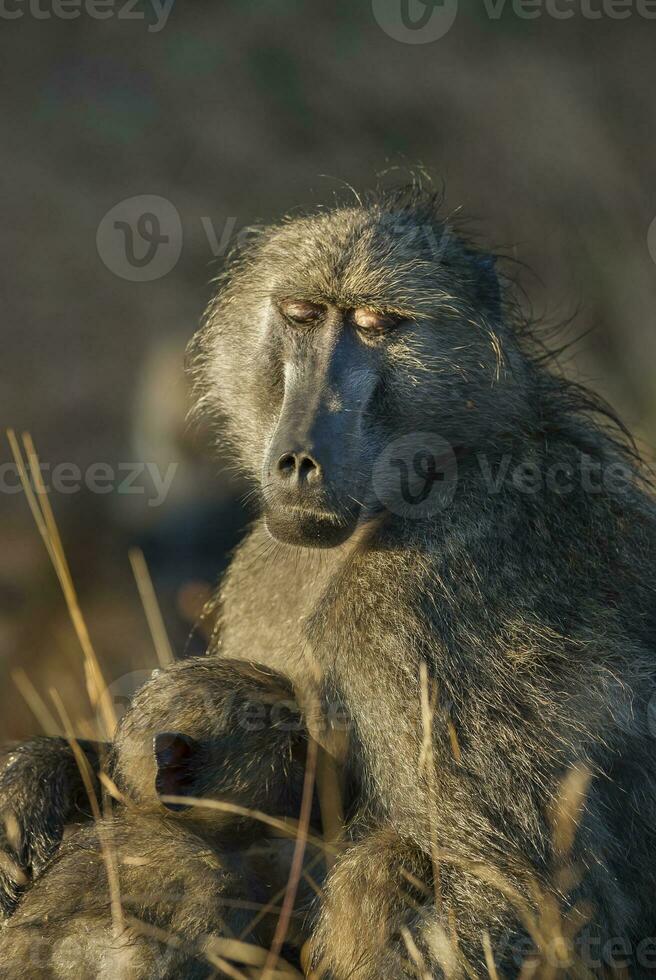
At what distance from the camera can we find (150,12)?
7312mm

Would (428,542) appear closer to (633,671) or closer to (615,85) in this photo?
(633,671)

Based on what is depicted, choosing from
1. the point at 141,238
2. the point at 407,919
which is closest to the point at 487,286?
the point at 407,919

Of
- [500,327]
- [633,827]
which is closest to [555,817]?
[633,827]

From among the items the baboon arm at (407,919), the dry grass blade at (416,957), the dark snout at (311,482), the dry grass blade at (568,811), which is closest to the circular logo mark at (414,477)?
the dark snout at (311,482)

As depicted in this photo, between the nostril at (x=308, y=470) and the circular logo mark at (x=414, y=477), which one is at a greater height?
the nostril at (x=308, y=470)

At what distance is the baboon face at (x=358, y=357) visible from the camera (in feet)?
10.6

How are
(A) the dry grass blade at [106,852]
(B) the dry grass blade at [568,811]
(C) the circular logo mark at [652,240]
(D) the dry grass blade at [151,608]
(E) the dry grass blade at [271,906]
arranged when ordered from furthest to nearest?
(C) the circular logo mark at [652,240]
(D) the dry grass blade at [151,608]
(B) the dry grass blade at [568,811]
(E) the dry grass blade at [271,906]
(A) the dry grass blade at [106,852]

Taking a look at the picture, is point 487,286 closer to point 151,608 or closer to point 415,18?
point 151,608

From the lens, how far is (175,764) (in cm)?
316

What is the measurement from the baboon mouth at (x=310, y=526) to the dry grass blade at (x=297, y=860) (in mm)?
508

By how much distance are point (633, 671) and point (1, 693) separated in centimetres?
431

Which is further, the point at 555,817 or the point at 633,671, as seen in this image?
the point at 633,671

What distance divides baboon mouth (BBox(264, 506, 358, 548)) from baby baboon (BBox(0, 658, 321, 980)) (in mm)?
408

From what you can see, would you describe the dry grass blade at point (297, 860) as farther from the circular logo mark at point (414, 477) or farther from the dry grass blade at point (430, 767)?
the circular logo mark at point (414, 477)
